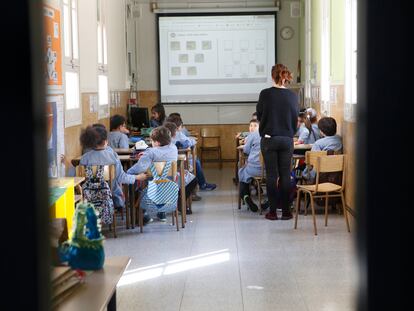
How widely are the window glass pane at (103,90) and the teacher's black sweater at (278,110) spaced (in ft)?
9.15

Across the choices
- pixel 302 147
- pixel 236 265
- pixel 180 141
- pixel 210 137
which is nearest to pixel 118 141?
pixel 180 141

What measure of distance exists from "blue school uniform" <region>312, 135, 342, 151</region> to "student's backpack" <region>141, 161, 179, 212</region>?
182cm

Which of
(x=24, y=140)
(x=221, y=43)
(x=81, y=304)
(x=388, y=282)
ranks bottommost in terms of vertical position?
(x=81, y=304)

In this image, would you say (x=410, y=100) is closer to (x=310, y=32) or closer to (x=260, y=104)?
(x=260, y=104)

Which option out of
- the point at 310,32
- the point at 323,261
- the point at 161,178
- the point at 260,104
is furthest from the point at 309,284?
the point at 310,32

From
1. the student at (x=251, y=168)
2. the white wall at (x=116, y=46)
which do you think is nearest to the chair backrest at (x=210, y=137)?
the white wall at (x=116, y=46)

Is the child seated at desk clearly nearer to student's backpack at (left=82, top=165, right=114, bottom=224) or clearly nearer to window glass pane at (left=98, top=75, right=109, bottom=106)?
student's backpack at (left=82, top=165, right=114, bottom=224)

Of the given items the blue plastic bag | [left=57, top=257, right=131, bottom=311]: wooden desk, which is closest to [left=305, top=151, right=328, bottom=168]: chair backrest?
[left=57, top=257, right=131, bottom=311]: wooden desk

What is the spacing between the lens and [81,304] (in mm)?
2574

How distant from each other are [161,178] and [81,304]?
3857mm

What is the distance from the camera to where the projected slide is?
1265cm

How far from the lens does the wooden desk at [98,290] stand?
256cm

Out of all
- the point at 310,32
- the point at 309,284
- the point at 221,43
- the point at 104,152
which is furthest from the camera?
the point at 221,43

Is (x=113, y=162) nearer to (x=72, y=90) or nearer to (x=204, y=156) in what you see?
(x=72, y=90)
